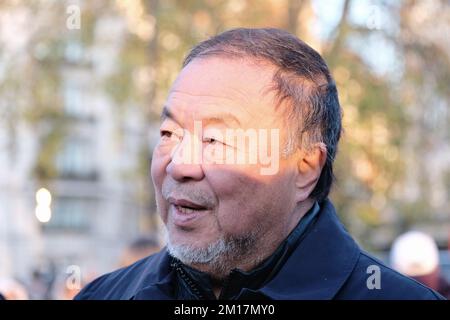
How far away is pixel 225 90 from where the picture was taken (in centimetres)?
243

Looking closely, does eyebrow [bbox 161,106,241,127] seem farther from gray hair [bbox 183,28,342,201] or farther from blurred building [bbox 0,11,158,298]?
blurred building [bbox 0,11,158,298]

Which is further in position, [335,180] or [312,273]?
[335,180]

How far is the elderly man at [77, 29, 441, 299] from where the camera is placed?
234 cm

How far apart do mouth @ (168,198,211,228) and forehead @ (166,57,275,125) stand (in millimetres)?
238

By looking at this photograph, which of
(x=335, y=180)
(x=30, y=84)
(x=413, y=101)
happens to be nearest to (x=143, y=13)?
(x=30, y=84)

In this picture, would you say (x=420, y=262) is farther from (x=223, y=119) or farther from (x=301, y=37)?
(x=301, y=37)

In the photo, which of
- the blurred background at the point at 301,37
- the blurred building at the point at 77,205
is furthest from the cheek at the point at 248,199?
the blurred building at the point at 77,205

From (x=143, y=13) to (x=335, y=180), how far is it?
12164 millimetres

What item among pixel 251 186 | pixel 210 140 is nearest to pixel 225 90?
pixel 210 140

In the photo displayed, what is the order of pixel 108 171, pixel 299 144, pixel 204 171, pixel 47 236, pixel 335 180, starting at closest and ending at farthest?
Result: pixel 204 171 → pixel 299 144 → pixel 335 180 → pixel 47 236 → pixel 108 171

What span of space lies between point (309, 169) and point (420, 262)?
3905 mm

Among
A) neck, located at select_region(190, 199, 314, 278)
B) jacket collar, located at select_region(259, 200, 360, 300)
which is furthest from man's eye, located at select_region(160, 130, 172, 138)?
jacket collar, located at select_region(259, 200, 360, 300)

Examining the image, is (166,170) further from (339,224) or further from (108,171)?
(108,171)

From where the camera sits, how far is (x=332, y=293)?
2.29 m
